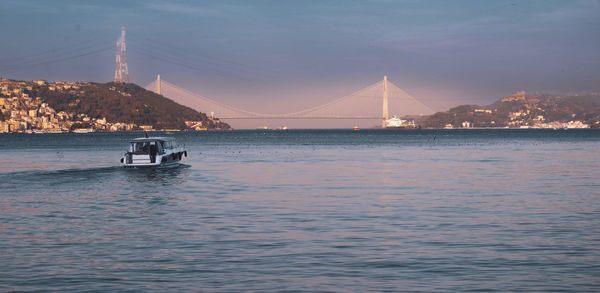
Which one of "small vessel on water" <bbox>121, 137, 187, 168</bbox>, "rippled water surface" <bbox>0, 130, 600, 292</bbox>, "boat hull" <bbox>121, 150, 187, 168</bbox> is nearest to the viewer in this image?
"rippled water surface" <bbox>0, 130, 600, 292</bbox>

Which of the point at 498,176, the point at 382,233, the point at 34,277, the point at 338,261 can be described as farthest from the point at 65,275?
the point at 498,176

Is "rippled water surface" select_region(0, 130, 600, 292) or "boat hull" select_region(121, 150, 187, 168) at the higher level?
"boat hull" select_region(121, 150, 187, 168)

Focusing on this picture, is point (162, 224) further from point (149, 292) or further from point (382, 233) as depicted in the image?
point (149, 292)

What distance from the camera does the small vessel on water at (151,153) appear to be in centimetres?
5425

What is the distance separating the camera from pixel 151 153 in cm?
5534

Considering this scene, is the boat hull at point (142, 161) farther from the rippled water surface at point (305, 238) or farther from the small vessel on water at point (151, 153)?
the rippled water surface at point (305, 238)

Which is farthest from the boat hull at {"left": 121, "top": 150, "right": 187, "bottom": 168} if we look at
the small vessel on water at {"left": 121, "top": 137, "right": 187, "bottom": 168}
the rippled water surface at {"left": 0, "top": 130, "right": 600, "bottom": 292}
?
the rippled water surface at {"left": 0, "top": 130, "right": 600, "bottom": 292}

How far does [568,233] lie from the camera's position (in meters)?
19.5

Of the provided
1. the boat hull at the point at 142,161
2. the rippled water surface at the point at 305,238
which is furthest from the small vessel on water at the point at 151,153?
the rippled water surface at the point at 305,238

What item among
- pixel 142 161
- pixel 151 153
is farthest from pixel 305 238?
pixel 151 153

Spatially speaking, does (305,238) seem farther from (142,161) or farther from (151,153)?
(151,153)

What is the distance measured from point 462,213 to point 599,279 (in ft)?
35.3

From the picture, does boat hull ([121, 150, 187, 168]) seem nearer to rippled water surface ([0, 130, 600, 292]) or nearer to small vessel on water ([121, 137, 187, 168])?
small vessel on water ([121, 137, 187, 168])

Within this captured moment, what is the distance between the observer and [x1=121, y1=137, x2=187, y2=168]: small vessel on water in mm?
54250
